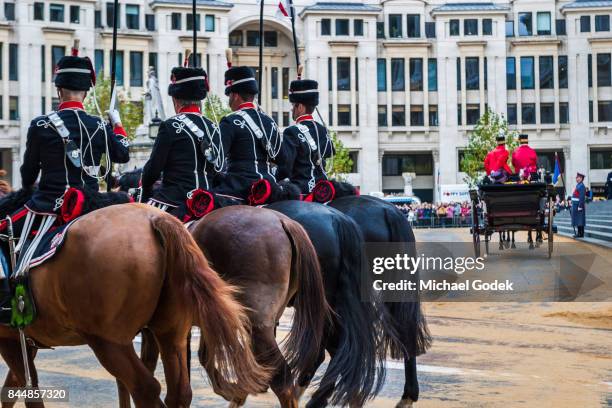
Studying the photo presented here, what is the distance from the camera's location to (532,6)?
8394 cm

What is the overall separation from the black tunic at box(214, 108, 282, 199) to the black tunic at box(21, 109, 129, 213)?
1.44 meters

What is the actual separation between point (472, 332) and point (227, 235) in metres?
6.52

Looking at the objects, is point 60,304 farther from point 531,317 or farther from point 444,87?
point 444,87

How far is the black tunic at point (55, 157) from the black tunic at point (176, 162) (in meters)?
0.71

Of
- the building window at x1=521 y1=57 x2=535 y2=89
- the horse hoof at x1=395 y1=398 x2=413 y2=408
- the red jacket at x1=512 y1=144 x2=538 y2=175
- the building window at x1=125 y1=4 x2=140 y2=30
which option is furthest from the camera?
the building window at x1=521 y1=57 x2=535 y2=89

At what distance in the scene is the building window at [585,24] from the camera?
81.8m

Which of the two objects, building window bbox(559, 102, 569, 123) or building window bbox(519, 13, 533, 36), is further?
building window bbox(519, 13, 533, 36)

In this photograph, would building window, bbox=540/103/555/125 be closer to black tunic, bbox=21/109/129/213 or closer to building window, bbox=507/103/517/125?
building window, bbox=507/103/517/125

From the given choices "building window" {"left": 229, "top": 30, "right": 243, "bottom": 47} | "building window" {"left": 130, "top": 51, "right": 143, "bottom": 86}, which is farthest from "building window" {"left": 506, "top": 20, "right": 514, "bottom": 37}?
"building window" {"left": 130, "top": 51, "right": 143, "bottom": 86}

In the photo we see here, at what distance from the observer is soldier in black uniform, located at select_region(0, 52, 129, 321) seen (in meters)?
6.56

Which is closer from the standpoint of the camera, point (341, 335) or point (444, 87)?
point (341, 335)

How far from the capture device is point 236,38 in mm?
83938

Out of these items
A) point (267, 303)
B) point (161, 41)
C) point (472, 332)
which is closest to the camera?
point (267, 303)

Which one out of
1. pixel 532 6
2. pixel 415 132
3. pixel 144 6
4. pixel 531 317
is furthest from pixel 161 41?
pixel 531 317
